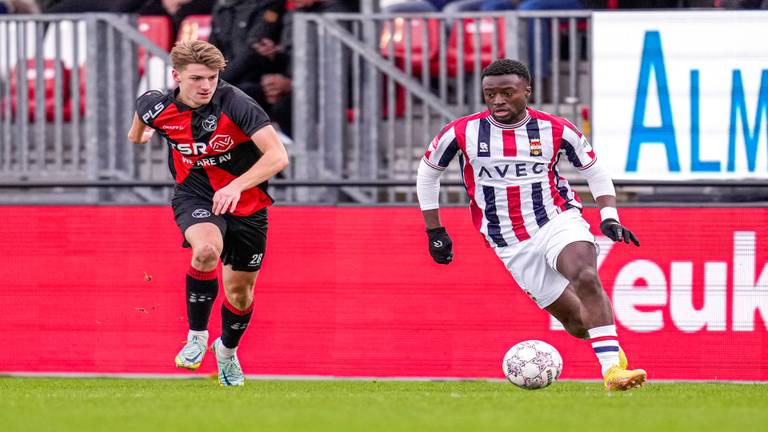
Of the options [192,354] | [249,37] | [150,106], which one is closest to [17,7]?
[249,37]

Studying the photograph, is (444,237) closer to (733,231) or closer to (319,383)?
(319,383)

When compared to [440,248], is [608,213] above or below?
above

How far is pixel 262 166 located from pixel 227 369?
5.41ft

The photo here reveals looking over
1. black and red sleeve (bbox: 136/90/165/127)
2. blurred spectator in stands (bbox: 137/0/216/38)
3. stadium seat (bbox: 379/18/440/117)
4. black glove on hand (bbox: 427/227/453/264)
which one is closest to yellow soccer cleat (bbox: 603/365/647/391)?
black glove on hand (bbox: 427/227/453/264)

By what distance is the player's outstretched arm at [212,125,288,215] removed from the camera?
842 centimetres

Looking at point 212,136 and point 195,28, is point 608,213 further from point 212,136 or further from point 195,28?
point 195,28

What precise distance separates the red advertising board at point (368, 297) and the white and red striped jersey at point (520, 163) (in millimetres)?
2189

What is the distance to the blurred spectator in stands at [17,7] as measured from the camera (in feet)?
42.9

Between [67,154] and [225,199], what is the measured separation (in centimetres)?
350

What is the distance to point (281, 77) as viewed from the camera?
11656 mm

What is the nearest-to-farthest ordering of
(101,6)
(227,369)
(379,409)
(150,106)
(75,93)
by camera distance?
(379,409), (150,106), (227,369), (75,93), (101,6)

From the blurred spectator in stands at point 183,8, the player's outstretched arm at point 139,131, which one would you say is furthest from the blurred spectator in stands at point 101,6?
the player's outstretched arm at point 139,131

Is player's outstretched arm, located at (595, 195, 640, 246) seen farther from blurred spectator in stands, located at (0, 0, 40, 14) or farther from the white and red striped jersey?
blurred spectator in stands, located at (0, 0, 40, 14)

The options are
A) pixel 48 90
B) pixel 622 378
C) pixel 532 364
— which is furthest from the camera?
pixel 48 90
